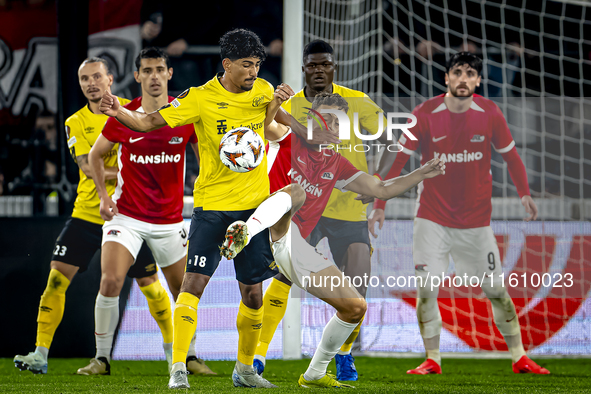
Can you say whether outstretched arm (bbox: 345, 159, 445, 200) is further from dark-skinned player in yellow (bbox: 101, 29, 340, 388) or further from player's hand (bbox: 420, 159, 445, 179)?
dark-skinned player in yellow (bbox: 101, 29, 340, 388)

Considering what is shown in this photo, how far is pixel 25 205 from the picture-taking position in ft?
20.2

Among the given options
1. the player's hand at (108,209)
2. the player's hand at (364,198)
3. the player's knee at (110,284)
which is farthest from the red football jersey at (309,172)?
the player's knee at (110,284)

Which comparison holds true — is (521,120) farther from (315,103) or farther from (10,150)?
(10,150)

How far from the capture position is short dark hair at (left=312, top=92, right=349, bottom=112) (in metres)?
4.49

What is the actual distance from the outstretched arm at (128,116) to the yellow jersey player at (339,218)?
1.08 metres

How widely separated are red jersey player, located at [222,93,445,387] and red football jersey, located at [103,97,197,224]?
2.13 feet

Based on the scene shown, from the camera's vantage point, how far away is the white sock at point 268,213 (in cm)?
347

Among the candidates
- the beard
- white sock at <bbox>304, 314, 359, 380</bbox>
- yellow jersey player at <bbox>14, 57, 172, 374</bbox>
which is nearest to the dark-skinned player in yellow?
white sock at <bbox>304, 314, 359, 380</bbox>

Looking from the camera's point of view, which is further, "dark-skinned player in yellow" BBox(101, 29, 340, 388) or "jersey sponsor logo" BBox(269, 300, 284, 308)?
"jersey sponsor logo" BBox(269, 300, 284, 308)

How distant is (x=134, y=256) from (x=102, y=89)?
1.31 m

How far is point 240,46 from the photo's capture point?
3.73m

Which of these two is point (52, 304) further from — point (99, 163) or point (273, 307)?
point (273, 307)

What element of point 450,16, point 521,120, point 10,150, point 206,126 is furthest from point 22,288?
point 450,16

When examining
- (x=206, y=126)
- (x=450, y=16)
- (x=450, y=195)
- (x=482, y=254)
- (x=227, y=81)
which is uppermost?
(x=450, y=16)
